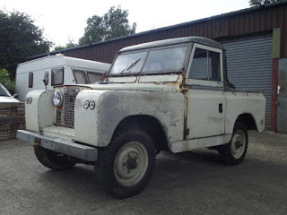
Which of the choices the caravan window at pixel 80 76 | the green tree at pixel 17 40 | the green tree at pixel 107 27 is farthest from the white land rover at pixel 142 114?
the green tree at pixel 107 27

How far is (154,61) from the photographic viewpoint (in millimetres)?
4836

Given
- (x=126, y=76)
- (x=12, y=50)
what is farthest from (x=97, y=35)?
(x=126, y=76)

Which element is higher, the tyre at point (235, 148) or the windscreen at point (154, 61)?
the windscreen at point (154, 61)

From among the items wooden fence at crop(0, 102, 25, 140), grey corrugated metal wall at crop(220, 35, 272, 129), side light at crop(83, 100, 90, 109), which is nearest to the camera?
side light at crop(83, 100, 90, 109)

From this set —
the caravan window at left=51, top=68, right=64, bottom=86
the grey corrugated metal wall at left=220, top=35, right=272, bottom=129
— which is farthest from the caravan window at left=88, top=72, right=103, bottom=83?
the grey corrugated metal wall at left=220, top=35, right=272, bottom=129

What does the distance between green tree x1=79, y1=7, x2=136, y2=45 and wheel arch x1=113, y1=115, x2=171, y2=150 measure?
43.9m

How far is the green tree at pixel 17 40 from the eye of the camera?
2297 centimetres

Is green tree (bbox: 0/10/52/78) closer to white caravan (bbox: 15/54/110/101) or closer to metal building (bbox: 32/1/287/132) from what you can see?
white caravan (bbox: 15/54/110/101)

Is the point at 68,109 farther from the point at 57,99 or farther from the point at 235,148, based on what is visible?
the point at 235,148

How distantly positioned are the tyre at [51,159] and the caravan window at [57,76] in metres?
4.79

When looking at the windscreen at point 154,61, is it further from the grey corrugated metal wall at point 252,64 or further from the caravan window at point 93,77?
the grey corrugated metal wall at point 252,64

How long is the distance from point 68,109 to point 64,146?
2.47 feet

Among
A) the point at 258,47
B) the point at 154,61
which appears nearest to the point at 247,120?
the point at 154,61

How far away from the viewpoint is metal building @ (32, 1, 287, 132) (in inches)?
365
